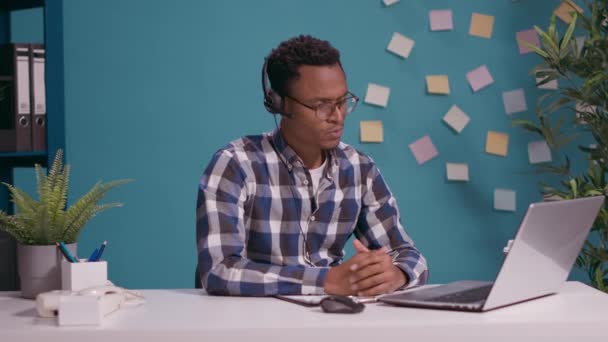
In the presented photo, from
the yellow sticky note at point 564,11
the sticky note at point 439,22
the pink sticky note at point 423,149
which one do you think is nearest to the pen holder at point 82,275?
the pink sticky note at point 423,149

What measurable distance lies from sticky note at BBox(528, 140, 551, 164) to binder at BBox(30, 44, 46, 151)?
173cm

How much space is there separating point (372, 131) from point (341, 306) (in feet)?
5.91

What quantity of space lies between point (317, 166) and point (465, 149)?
122 centimetres

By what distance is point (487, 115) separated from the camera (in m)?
3.23

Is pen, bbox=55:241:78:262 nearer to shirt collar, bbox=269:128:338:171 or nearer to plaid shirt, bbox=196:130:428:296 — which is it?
plaid shirt, bbox=196:130:428:296

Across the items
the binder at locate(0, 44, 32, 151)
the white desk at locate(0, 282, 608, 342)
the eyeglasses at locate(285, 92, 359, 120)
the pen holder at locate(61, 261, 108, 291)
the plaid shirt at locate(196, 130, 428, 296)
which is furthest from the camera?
the binder at locate(0, 44, 32, 151)

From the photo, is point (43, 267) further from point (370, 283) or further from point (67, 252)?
point (370, 283)

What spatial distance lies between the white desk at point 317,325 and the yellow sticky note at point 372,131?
171 centimetres

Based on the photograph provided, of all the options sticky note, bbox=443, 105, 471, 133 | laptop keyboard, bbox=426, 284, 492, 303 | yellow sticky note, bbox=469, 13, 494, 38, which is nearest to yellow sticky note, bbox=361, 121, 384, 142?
sticky note, bbox=443, 105, 471, 133

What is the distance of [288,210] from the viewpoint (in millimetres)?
2076

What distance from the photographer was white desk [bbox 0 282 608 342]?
1.34 meters

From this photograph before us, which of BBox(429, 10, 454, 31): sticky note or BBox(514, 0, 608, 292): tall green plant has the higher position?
BBox(429, 10, 454, 31): sticky note

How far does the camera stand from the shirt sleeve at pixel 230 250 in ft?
5.65

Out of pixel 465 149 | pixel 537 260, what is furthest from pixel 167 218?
pixel 537 260
